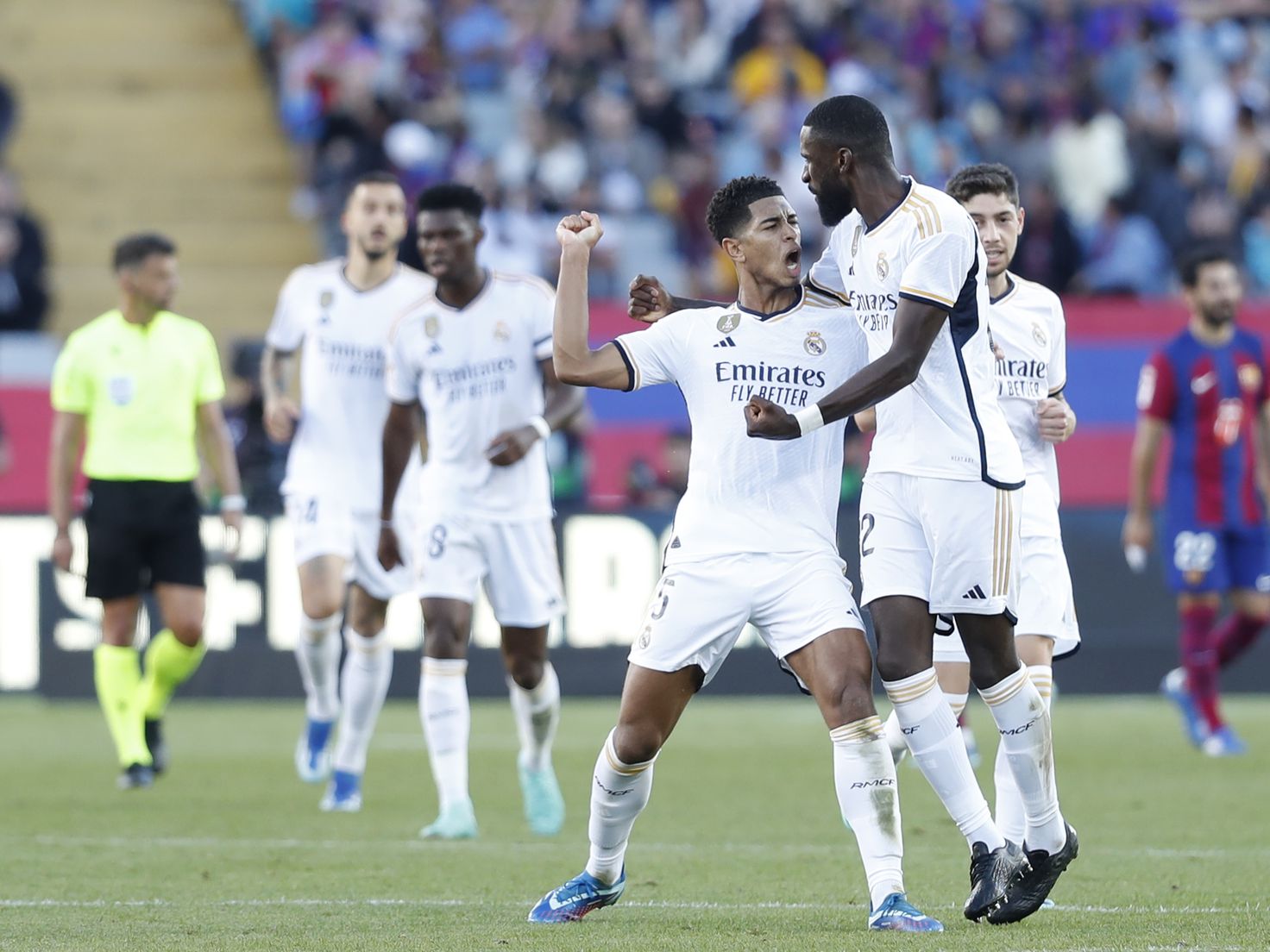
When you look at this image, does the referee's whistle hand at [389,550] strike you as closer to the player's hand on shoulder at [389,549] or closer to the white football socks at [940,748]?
the player's hand on shoulder at [389,549]

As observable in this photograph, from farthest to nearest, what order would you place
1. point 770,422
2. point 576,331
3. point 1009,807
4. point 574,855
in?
point 574,855
point 1009,807
point 576,331
point 770,422

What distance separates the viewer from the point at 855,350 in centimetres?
647

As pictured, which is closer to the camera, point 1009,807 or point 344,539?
point 1009,807

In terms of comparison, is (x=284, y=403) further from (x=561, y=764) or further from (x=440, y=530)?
(x=561, y=764)

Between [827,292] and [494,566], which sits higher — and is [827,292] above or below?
above

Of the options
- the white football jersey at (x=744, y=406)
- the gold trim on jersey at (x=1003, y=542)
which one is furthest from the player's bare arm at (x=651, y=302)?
the gold trim on jersey at (x=1003, y=542)

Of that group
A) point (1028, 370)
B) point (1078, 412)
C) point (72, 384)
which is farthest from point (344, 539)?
point (1078, 412)

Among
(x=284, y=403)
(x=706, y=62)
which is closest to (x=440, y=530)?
(x=284, y=403)

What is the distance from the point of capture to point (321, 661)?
10.9 metres

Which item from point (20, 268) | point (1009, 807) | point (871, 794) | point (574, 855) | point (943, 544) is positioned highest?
point (20, 268)

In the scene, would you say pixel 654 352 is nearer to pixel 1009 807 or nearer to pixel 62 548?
pixel 1009 807

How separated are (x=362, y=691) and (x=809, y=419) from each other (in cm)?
458

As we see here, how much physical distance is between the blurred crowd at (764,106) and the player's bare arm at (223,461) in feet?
25.4

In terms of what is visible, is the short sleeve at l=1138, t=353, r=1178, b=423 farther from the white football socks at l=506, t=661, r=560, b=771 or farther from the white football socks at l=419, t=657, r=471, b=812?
the white football socks at l=419, t=657, r=471, b=812
